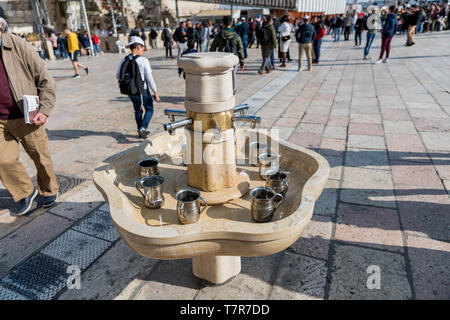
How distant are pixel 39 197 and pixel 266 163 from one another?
10.2ft

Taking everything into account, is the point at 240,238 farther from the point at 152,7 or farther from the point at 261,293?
the point at 152,7

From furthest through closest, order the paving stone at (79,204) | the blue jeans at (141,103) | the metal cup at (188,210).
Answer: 1. the blue jeans at (141,103)
2. the paving stone at (79,204)
3. the metal cup at (188,210)

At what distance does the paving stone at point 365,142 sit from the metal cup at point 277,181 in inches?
130

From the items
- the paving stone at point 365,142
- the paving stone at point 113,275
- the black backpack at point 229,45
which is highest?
the black backpack at point 229,45

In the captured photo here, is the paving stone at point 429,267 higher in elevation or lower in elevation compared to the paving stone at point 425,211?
lower

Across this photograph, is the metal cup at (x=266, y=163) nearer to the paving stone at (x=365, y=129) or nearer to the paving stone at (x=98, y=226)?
the paving stone at (x=98, y=226)

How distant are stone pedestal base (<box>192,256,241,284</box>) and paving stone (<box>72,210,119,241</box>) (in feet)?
3.65

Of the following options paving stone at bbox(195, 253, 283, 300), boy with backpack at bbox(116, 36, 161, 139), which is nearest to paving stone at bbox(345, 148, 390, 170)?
paving stone at bbox(195, 253, 283, 300)

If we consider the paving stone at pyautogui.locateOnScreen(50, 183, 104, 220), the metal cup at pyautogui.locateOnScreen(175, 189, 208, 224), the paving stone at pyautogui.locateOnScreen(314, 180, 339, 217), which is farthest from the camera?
the paving stone at pyautogui.locateOnScreen(50, 183, 104, 220)

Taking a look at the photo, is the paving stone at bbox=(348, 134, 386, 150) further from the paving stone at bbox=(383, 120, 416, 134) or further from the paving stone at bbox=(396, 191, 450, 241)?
the paving stone at bbox=(396, 191, 450, 241)

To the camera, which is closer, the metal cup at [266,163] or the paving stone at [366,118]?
the metal cup at [266,163]

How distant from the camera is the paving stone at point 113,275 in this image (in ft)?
8.25

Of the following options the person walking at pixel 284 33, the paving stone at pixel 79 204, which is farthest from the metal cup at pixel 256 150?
the person walking at pixel 284 33

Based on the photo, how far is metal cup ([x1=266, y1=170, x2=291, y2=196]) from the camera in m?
2.28
